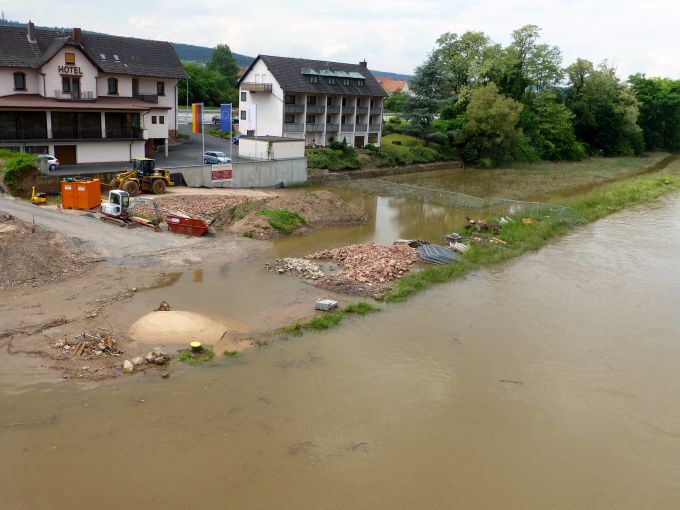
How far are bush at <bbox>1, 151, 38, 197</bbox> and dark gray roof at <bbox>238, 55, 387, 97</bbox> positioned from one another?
26.0 meters

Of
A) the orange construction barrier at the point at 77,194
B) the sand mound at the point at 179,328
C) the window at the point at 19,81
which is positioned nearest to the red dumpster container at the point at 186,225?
the orange construction barrier at the point at 77,194

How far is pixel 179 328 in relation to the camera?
60.8ft

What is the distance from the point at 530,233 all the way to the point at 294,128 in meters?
29.8

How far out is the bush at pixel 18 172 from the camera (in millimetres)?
32406

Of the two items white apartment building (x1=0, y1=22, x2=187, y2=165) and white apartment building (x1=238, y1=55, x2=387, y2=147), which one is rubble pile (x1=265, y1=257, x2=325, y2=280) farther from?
white apartment building (x1=238, y1=55, x2=387, y2=147)

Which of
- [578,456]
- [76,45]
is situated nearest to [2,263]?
[578,456]

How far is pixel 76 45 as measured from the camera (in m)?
40.9

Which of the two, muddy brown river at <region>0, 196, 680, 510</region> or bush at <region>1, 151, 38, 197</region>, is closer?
muddy brown river at <region>0, 196, 680, 510</region>

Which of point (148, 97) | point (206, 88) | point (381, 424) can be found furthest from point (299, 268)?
point (206, 88)

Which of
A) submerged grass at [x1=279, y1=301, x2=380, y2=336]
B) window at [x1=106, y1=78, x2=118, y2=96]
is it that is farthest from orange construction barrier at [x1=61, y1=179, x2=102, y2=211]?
submerged grass at [x1=279, y1=301, x2=380, y2=336]

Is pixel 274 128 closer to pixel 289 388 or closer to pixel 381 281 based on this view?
pixel 381 281

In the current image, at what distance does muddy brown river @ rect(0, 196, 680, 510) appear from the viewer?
12.1m

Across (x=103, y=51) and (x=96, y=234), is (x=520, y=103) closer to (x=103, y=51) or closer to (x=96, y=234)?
(x=103, y=51)

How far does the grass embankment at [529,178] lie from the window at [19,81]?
3020cm
